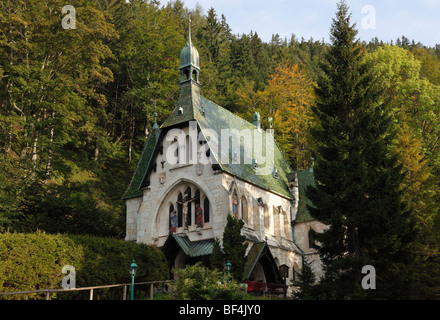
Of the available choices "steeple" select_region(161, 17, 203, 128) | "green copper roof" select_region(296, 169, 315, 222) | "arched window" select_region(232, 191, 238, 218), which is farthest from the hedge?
"green copper roof" select_region(296, 169, 315, 222)

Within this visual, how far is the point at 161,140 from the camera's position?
32.6 m

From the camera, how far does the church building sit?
1157 inches

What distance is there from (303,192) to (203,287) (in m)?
22.3

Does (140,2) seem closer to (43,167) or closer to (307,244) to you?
(43,167)

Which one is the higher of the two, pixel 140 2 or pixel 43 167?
pixel 140 2

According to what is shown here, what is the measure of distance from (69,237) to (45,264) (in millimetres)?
2251

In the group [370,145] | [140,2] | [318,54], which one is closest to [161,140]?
[370,145]

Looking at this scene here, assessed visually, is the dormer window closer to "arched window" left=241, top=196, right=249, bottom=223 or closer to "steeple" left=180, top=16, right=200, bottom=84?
"arched window" left=241, top=196, right=249, bottom=223

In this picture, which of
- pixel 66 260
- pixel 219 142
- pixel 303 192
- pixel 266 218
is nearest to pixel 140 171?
pixel 219 142

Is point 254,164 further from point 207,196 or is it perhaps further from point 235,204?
point 207,196

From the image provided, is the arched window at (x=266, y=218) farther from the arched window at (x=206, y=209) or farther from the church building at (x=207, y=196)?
the arched window at (x=206, y=209)

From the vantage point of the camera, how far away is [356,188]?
21.4 metres

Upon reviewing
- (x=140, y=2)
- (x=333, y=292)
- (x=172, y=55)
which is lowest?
(x=333, y=292)

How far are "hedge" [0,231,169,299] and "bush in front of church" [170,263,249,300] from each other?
5.86 m
